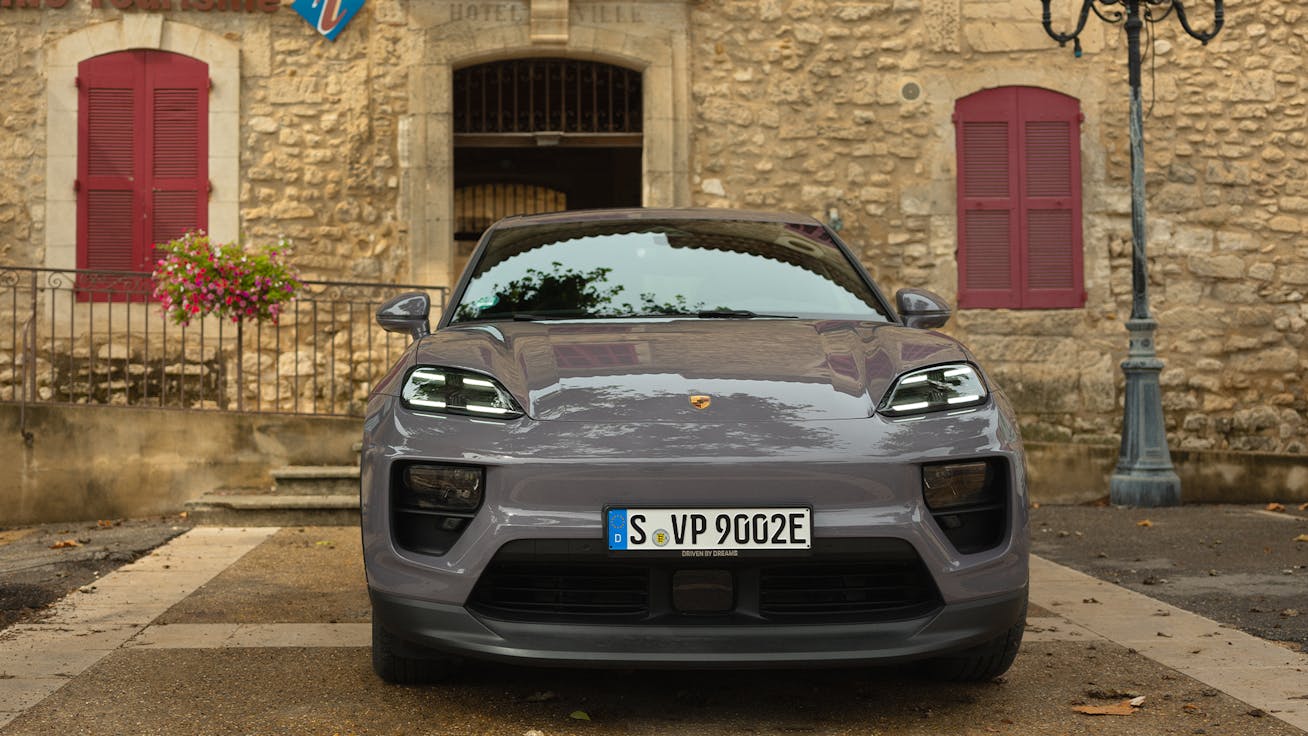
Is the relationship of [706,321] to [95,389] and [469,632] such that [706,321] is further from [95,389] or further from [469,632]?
[95,389]

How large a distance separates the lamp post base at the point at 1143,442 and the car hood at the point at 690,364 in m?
5.77

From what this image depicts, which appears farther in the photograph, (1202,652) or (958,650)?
(1202,652)

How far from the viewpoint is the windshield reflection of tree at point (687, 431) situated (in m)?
3.15

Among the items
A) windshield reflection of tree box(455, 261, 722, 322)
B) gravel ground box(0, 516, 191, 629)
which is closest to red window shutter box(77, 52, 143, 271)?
gravel ground box(0, 516, 191, 629)

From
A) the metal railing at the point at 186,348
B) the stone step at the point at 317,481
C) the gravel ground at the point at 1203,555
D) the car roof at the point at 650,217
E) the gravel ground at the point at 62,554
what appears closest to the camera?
the car roof at the point at 650,217

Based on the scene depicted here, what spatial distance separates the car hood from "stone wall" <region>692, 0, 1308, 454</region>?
24.9 ft

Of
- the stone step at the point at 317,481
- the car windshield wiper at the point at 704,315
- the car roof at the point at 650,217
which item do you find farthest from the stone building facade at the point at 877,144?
the car windshield wiper at the point at 704,315

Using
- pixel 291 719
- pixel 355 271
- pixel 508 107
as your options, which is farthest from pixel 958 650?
pixel 508 107

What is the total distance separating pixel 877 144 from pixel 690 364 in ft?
27.1

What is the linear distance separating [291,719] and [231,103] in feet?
28.0

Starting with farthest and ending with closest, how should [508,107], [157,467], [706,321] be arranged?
1. [508,107]
2. [157,467]
3. [706,321]

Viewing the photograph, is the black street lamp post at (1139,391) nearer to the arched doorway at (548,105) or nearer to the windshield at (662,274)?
the arched doorway at (548,105)

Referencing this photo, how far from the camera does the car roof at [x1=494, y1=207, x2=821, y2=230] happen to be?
466cm

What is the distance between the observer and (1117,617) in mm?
4879
